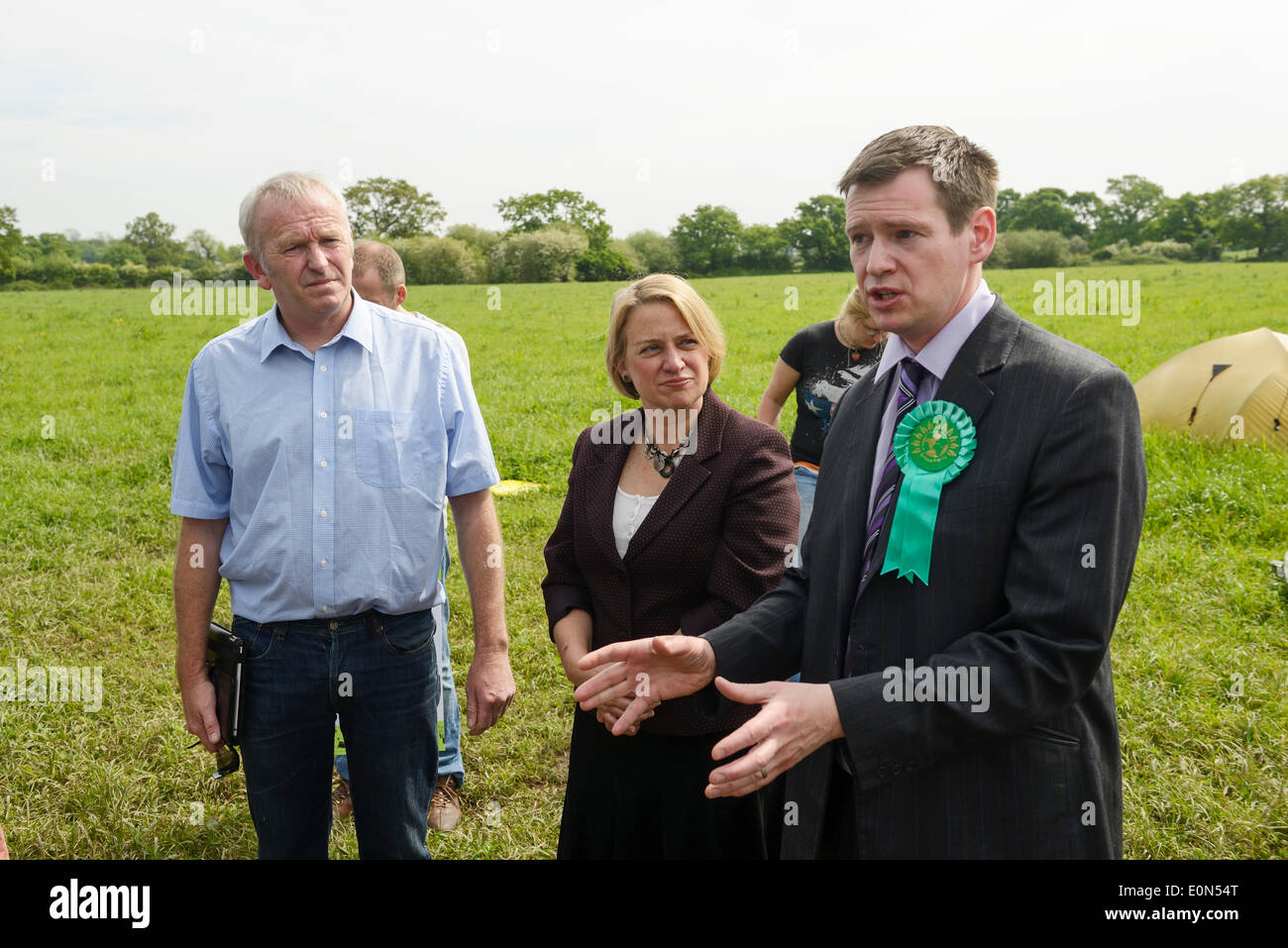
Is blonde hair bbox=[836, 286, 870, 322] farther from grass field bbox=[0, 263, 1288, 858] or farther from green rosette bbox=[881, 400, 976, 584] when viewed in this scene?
green rosette bbox=[881, 400, 976, 584]

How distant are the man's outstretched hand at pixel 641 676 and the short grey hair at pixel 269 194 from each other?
1683 millimetres

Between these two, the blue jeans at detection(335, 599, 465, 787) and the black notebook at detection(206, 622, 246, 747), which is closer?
the black notebook at detection(206, 622, 246, 747)

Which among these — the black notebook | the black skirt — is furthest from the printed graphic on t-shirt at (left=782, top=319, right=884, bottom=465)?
the black notebook

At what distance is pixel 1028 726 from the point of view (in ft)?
6.10

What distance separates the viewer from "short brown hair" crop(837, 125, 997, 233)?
6.38 feet

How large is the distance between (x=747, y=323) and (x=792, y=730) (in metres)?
20.2

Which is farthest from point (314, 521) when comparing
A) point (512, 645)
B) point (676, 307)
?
point (512, 645)

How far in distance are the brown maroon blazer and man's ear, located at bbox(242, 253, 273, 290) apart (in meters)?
1.27

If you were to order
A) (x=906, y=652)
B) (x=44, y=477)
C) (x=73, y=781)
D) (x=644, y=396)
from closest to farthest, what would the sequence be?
(x=906, y=652)
(x=644, y=396)
(x=73, y=781)
(x=44, y=477)

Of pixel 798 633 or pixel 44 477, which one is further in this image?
pixel 44 477

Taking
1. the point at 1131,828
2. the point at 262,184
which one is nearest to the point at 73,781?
the point at 262,184

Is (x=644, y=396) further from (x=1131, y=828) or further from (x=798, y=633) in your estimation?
(x=1131, y=828)
